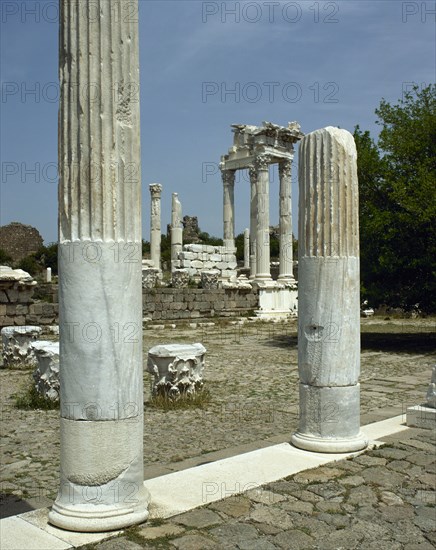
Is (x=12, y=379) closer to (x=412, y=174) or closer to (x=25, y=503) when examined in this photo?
(x=25, y=503)

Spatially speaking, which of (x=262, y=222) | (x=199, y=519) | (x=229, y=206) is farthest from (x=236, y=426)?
(x=229, y=206)

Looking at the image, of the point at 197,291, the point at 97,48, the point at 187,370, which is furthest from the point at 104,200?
the point at 197,291

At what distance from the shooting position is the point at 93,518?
155 inches

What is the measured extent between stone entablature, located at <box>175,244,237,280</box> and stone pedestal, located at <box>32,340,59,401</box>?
21239 millimetres

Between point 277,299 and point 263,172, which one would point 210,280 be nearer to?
point 277,299

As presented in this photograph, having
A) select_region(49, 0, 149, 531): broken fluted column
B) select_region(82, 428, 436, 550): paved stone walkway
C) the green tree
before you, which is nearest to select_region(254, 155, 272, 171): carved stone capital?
the green tree

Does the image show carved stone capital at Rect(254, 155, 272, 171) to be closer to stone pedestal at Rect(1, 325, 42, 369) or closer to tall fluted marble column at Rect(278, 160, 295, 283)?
tall fluted marble column at Rect(278, 160, 295, 283)

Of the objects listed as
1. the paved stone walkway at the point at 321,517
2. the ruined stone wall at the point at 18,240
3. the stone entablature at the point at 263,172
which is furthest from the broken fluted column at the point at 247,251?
the paved stone walkway at the point at 321,517

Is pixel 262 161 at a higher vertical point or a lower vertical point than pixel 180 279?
higher

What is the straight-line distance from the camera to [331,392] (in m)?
6.07

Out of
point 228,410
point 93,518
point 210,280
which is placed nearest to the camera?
point 93,518

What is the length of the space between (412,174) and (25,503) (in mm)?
13492

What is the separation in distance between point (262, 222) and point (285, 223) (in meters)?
2.73

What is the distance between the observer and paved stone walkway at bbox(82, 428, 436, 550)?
3.98 m
